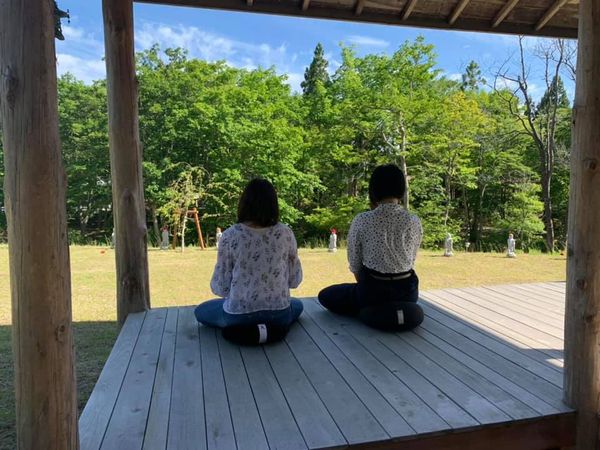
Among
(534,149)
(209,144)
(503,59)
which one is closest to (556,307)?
(209,144)

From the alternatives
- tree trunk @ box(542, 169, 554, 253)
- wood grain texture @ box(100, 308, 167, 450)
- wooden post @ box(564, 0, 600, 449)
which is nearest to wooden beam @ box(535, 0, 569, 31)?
wooden post @ box(564, 0, 600, 449)

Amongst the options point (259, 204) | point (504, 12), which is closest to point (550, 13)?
point (504, 12)

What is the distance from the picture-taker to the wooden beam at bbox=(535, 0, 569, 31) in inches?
118

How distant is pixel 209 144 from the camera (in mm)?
14969

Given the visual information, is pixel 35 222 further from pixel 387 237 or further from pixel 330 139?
pixel 330 139

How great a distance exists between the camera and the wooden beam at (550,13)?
9.80 feet

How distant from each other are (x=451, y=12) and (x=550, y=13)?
669 millimetres

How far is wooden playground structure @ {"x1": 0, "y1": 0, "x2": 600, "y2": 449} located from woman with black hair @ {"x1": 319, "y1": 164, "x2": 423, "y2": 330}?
21cm

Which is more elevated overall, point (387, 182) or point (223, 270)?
point (387, 182)

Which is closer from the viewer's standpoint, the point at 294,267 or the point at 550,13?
the point at 294,267

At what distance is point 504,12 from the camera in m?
3.09

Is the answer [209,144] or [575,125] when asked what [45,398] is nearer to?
[575,125]

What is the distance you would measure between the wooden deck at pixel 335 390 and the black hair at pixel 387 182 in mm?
810

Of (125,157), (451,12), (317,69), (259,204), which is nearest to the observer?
(259,204)
